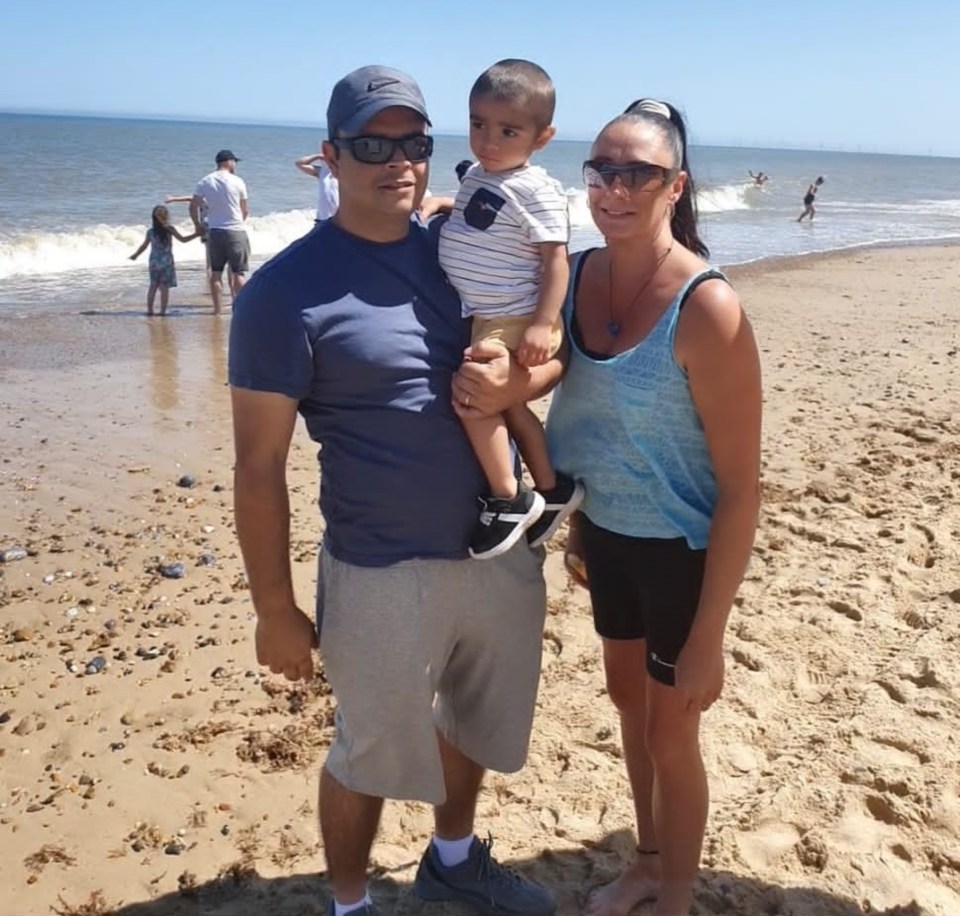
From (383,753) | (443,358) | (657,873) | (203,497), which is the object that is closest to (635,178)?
(443,358)

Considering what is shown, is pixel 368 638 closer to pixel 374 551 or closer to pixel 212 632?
pixel 374 551

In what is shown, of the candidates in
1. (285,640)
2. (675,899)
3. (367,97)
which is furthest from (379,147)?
(675,899)

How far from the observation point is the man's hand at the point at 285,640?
99.2 inches

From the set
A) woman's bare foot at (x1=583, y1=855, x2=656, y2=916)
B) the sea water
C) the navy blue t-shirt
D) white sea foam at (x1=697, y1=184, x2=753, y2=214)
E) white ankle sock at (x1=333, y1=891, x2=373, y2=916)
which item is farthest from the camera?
white sea foam at (x1=697, y1=184, x2=753, y2=214)

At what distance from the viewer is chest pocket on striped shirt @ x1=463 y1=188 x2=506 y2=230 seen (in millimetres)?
2576

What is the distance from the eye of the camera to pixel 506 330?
2.50 m

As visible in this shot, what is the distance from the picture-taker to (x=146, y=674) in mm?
4125

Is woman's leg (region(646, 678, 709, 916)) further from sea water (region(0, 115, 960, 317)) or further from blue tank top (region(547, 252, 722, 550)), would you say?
sea water (region(0, 115, 960, 317))

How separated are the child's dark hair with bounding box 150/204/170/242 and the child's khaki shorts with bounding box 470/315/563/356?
10.6 meters

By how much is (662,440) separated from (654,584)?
0.37 metres

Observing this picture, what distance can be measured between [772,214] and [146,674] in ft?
113

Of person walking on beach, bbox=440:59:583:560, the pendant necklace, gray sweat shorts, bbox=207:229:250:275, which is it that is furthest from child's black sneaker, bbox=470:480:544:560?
gray sweat shorts, bbox=207:229:250:275

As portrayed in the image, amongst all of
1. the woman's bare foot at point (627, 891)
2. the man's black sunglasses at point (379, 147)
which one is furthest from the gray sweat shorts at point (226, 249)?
the woman's bare foot at point (627, 891)

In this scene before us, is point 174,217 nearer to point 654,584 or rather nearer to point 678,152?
point 678,152
